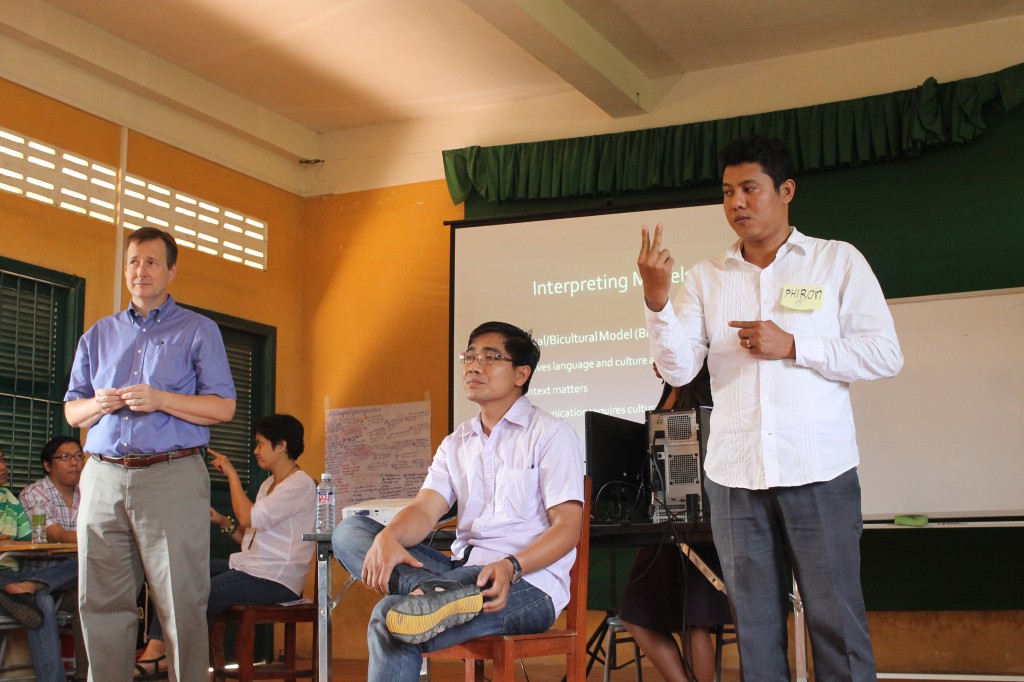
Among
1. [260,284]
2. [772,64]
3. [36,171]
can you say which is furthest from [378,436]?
[772,64]

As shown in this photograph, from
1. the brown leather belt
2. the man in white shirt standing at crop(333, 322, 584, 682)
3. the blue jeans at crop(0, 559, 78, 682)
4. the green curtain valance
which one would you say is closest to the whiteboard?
the green curtain valance

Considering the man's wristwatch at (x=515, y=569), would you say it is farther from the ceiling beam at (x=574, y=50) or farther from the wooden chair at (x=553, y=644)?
the ceiling beam at (x=574, y=50)

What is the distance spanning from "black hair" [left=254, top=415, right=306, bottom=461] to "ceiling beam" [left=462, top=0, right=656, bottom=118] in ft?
7.17

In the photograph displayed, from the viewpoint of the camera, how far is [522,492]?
253 cm

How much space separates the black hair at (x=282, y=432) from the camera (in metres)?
4.90

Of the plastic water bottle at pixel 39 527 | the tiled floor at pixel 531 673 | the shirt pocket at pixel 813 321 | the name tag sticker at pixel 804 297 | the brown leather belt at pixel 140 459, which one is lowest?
the tiled floor at pixel 531 673

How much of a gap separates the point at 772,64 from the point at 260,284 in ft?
11.4

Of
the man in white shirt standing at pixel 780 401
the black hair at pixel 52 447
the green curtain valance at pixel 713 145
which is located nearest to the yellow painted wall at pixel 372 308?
the green curtain valance at pixel 713 145

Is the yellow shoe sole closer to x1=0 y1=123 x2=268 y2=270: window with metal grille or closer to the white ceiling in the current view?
the white ceiling

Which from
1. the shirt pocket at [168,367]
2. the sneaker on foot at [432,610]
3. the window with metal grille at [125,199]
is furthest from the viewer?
the window with metal grille at [125,199]

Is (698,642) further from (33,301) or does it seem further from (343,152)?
(343,152)

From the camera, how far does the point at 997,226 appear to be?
5.44 meters

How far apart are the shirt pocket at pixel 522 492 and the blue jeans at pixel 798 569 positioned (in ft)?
1.56

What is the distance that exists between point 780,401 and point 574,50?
146 inches
